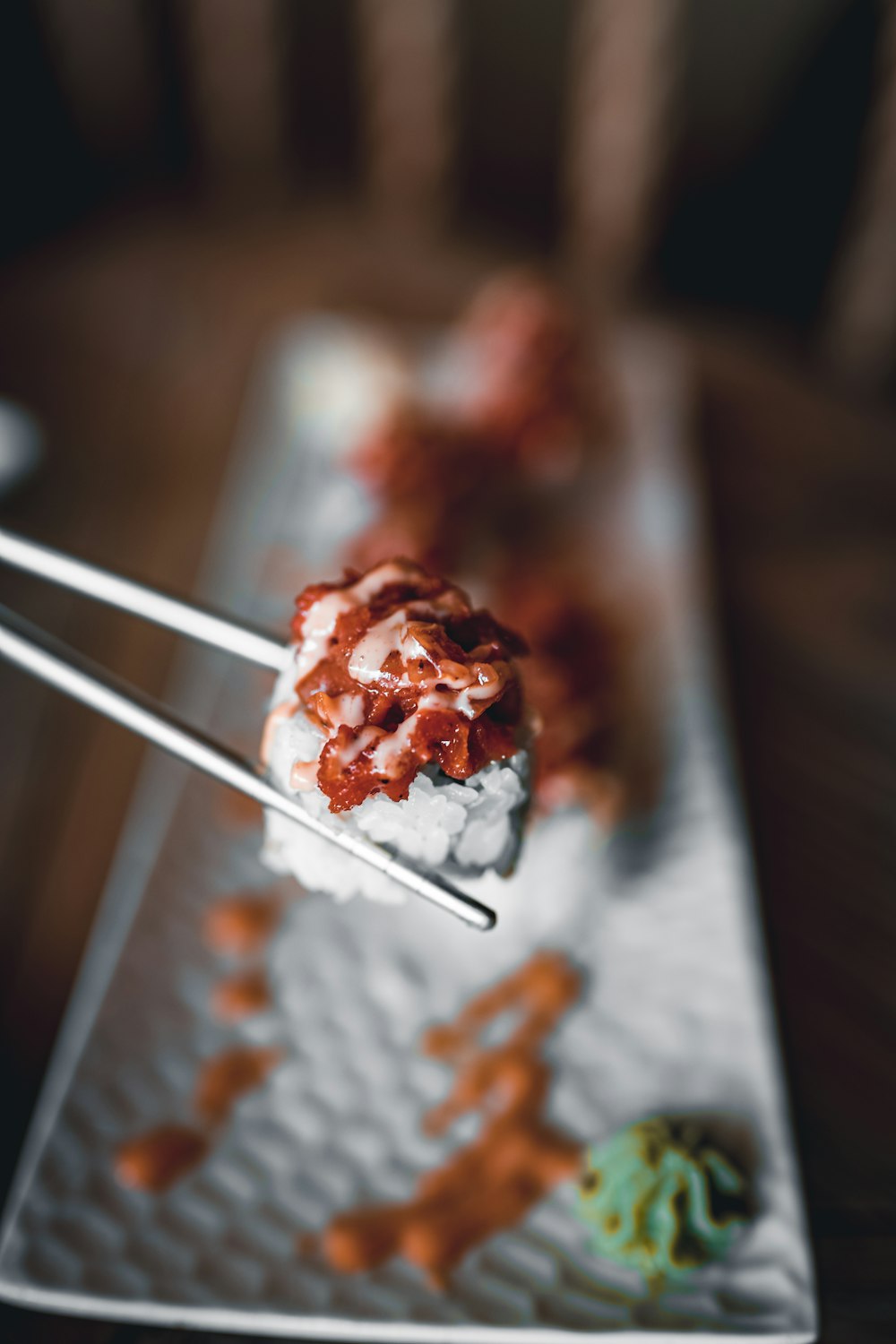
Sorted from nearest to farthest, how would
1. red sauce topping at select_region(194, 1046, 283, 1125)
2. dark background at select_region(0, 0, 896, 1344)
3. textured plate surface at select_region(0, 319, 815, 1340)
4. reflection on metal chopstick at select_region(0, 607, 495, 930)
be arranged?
1. reflection on metal chopstick at select_region(0, 607, 495, 930)
2. textured plate surface at select_region(0, 319, 815, 1340)
3. red sauce topping at select_region(194, 1046, 283, 1125)
4. dark background at select_region(0, 0, 896, 1344)

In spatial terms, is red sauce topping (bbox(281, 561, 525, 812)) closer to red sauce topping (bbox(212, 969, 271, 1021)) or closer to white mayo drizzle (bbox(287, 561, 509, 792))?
white mayo drizzle (bbox(287, 561, 509, 792))

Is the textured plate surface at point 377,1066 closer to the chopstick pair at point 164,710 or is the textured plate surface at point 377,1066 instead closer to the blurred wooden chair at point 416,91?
the chopstick pair at point 164,710

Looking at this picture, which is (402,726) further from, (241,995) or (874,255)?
(874,255)

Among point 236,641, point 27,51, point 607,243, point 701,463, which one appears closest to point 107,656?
point 236,641

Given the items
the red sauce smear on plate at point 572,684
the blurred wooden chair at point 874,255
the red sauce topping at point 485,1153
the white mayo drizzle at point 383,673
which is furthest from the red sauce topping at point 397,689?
the blurred wooden chair at point 874,255

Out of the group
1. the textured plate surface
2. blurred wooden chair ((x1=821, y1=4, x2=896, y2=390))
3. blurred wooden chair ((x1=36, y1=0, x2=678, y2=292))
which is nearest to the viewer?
the textured plate surface

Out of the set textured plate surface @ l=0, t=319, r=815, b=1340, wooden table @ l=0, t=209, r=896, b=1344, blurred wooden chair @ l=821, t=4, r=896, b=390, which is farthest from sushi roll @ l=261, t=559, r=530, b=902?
blurred wooden chair @ l=821, t=4, r=896, b=390

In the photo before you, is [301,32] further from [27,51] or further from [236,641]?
[236,641]
